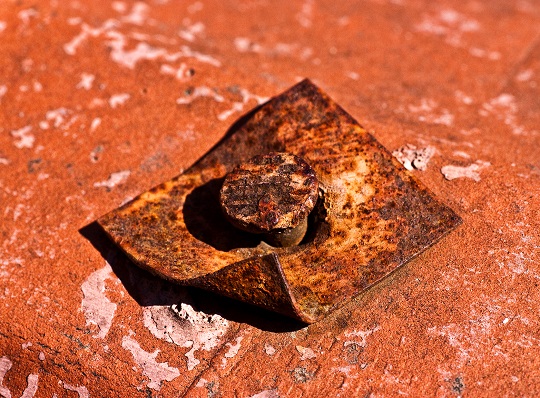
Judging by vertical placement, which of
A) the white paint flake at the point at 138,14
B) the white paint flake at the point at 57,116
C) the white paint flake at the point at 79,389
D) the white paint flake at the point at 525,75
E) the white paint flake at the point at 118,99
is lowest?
the white paint flake at the point at 79,389

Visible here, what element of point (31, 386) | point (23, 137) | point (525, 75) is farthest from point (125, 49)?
point (525, 75)

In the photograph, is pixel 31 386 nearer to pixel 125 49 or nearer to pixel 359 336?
pixel 359 336

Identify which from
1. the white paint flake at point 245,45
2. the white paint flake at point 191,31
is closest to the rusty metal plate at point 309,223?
the white paint flake at point 245,45

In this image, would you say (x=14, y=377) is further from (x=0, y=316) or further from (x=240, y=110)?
(x=240, y=110)

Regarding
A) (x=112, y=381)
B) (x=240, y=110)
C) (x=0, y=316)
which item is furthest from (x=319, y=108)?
(x=0, y=316)

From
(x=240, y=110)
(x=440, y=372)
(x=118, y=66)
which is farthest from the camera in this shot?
(x=118, y=66)

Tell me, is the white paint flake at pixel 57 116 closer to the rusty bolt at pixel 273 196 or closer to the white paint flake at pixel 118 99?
the white paint flake at pixel 118 99
